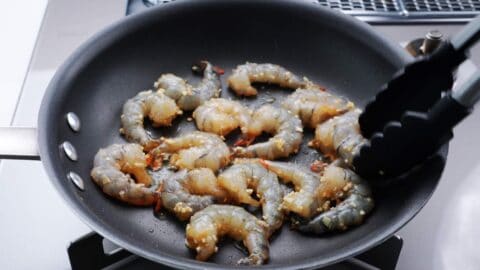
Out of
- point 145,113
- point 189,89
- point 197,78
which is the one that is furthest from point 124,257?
point 197,78

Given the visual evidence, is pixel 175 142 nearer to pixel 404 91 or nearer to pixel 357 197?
pixel 357 197

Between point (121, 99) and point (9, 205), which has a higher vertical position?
point (121, 99)

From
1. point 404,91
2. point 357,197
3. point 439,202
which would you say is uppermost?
point 404,91

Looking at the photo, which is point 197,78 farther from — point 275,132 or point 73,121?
point 73,121

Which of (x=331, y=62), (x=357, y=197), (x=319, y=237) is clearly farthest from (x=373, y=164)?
(x=331, y=62)

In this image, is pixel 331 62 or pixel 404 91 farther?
pixel 331 62

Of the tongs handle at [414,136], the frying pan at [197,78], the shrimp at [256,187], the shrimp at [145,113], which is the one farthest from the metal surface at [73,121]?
the tongs handle at [414,136]

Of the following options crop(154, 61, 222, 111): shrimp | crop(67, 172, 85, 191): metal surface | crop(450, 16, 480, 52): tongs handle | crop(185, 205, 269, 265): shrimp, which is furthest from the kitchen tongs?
crop(67, 172, 85, 191): metal surface
